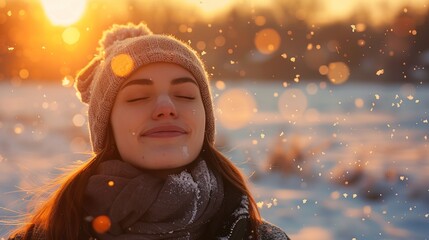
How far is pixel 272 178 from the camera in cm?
788

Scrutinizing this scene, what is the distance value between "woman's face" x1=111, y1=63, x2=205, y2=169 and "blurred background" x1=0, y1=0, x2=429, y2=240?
1134mm

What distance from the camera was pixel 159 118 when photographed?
262cm

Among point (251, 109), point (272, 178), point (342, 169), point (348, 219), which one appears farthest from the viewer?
point (251, 109)

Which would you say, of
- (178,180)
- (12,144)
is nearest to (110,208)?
(178,180)

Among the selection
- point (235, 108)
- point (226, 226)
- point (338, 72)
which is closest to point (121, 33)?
point (226, 226)

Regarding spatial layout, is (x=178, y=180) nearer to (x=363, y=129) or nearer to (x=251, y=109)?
(x=363, y=129)

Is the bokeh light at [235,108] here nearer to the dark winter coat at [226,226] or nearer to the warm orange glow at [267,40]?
the warm orange glow at [267,40]

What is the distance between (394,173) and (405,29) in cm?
803

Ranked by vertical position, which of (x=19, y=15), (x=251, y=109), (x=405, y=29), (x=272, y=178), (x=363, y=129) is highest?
(x=405, y=29)

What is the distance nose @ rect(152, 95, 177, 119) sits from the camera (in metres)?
2.58

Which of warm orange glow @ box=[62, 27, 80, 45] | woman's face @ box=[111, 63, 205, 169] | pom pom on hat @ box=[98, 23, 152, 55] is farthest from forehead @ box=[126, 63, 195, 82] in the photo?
warm orange glow @ box=[62, 27, 80, 45]

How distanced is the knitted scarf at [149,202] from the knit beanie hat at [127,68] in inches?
10.8

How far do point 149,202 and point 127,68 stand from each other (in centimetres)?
60

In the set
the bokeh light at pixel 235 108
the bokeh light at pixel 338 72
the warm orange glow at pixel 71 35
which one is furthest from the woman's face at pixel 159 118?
the bokeh light at pixel 338 72
